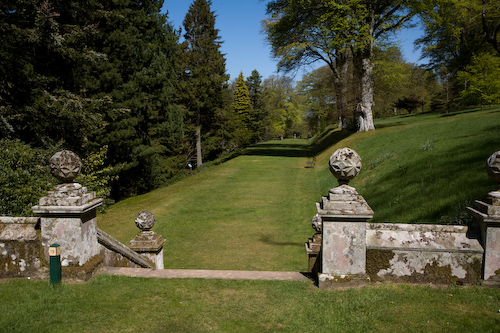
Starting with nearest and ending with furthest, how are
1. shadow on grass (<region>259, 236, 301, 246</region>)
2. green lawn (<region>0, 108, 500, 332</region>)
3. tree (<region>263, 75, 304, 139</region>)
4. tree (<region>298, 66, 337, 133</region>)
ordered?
green lawn (<region>0, 108, 500, 332</region>) → shadow on grass (<region>259, 236, 301, 246</region>) → tree (<region>298, 66, 337, 133</region>) → tree (<region>263, 75, 304, 139</region>)

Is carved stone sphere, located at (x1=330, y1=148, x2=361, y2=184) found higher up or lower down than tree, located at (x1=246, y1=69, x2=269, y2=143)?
lower down

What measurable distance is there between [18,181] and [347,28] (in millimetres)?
21839

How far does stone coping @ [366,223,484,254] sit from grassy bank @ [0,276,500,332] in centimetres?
52

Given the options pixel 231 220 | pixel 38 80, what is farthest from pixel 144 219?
pixel 38 80

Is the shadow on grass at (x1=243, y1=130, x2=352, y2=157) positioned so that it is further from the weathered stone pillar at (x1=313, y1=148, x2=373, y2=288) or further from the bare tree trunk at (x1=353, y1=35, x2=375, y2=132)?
the weathered stone pillar at (x1=313, y1=148, x2=373, y2=288)

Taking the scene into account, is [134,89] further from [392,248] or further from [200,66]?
[392,248]

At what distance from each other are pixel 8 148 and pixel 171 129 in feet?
59.4

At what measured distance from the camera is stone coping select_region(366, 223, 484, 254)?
4441 millimetres

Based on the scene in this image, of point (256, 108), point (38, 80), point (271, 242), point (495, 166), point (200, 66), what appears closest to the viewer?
point (495, 166)

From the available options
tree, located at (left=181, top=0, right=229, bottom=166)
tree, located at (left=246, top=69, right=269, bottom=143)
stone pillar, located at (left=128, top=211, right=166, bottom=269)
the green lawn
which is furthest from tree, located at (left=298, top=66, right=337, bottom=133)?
stone pillar, located at (left=128, top=211, right=166, bottom=269)

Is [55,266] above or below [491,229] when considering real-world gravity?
below

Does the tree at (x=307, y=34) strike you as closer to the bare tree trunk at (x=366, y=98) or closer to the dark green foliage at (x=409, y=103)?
the bare tree trunk at (x=366, y=98)

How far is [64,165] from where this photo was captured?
469cm

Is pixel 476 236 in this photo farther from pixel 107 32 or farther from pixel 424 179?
pixel 107 32
